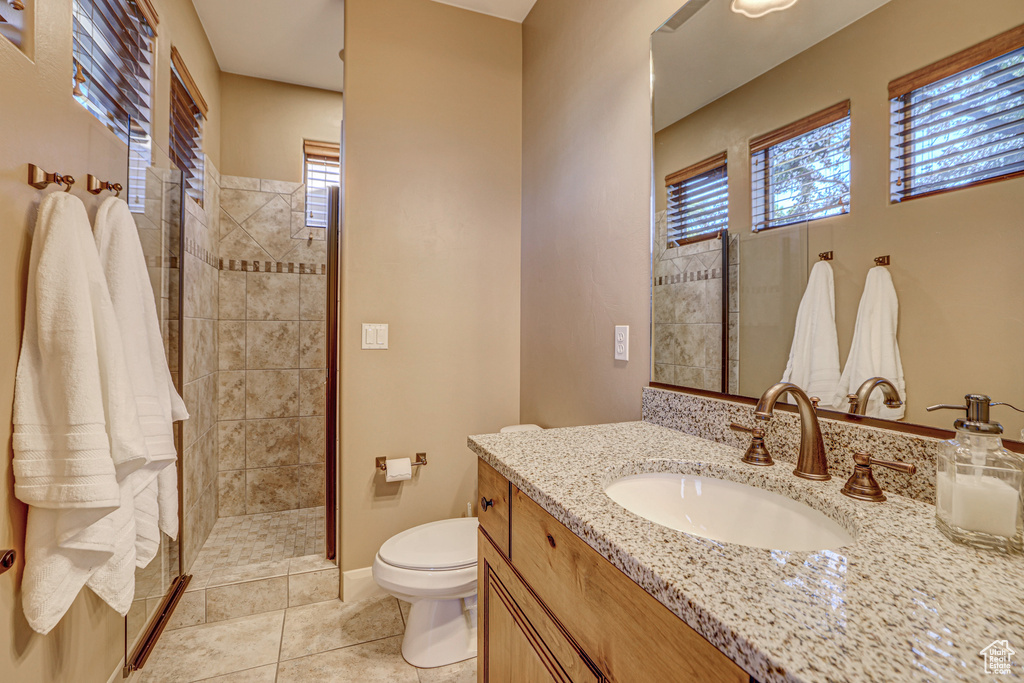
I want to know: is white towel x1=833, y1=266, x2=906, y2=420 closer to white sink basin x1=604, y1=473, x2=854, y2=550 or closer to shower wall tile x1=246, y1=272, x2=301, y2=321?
white sink basin x1=604, y1=473, x2=854, y2=550

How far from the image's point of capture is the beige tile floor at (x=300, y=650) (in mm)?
1578

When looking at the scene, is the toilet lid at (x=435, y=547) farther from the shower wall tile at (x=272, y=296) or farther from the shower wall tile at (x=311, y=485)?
the shower wall tile at (x=272, y=296)

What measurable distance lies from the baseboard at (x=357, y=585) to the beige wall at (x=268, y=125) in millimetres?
2240

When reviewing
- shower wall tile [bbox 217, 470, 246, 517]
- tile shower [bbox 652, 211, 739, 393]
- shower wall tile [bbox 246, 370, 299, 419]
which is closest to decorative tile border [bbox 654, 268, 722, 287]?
tile shower [bbox 652, 211, 739, 393]

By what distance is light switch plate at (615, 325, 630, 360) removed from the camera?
5.05 feet

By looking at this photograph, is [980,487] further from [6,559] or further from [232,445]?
[232,445]

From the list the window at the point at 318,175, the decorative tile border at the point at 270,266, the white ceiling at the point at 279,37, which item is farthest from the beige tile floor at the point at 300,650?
the white ceiling at the point at 279,37

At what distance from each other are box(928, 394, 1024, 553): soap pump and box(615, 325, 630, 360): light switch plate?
Result: 926mm

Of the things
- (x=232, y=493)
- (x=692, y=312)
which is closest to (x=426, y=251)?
(x=692, y=312)

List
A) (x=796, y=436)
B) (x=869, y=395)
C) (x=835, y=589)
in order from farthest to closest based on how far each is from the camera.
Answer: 1. (x=796, y=436)
2. (x=869, y=395)
3. (x=835, y=589)

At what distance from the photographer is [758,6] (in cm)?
113

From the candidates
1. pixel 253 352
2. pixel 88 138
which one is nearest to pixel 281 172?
pixel 253 352

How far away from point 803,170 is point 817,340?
0.37m

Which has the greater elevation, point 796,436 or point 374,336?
point 374,336
